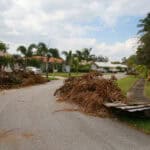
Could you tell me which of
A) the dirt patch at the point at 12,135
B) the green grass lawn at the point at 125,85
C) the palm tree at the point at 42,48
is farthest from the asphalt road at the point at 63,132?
the palm tree at the point at 42,48

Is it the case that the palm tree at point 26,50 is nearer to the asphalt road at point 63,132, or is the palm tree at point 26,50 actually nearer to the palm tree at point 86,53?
the palm tree at point 86,53

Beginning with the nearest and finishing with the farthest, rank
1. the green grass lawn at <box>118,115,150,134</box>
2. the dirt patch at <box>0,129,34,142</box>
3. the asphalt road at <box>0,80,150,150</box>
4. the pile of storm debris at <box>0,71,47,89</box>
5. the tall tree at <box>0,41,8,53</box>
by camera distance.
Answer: the asphalt road at <box>0,80,150,150</box>
the dirt patch at <box>0,129,34,142</box>
the green grass lawn at <box>118,115,150,134</box>
the pile of storm debris at <box>0,71,47,89</box>
the tall tree at <box>0,41,8,53</box>

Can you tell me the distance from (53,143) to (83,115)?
533cm

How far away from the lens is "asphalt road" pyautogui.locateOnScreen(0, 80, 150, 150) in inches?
361

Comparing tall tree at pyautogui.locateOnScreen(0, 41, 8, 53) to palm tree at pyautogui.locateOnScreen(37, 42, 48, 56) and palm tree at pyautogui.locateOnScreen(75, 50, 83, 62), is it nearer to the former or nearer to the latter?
palm tree at pyautogui.locateOnScreen(37, 42, 48, 56)

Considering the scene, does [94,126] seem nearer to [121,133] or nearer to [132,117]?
[121,133]

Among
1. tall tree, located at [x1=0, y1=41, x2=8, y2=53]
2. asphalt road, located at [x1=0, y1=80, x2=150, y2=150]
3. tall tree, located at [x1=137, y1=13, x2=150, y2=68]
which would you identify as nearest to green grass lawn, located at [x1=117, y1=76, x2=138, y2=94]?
tall tree, located at [x1=137, y1=13, x2=150, y2=68]

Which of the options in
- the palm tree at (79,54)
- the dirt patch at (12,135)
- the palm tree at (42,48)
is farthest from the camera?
the palm tree at (79,54)

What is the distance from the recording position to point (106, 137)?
404 inches

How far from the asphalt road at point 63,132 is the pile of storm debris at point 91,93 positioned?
3.43 ft

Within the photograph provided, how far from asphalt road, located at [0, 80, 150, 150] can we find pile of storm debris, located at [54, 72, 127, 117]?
1.04 metres

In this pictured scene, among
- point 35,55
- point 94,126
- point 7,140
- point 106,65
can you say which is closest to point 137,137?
point 94,126

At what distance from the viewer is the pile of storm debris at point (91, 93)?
1554 cm

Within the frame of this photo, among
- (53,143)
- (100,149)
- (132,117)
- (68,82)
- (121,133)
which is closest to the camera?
(100,149)
